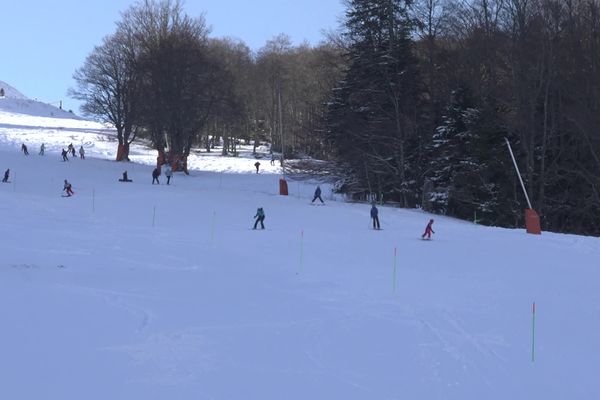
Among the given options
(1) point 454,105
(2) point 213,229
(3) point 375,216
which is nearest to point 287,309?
(2) point 213,229

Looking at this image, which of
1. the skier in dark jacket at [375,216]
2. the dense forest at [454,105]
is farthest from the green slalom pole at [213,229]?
the dense forest at [454,105]

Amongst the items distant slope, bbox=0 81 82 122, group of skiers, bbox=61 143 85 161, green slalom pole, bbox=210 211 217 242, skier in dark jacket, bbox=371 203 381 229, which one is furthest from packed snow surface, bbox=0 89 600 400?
distant slope, bbox=0 81 82 122

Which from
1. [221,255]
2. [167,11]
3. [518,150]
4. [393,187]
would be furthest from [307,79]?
[221,255]

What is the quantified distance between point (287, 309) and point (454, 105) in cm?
3071

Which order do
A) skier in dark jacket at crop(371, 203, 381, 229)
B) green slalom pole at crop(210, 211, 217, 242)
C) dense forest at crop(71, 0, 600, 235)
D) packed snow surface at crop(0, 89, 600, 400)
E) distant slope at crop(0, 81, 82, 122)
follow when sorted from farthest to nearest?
distant slope at crop(0, 81, 82, 122) < dense forest at crop(71, 0, 600, 235) < skier in dark jacket at crop(371, 203, 381, 229) < green slalom pole at crop(210, 211, 217, 242) < packed snow surface at crop(0, 89, 600, 400)

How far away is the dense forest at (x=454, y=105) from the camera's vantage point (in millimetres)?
38469

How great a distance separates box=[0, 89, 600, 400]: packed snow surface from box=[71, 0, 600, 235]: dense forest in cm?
1128

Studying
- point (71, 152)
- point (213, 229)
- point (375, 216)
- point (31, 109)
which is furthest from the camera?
point (31, 109)

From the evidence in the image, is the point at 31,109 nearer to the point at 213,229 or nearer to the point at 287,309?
the point at 213,229

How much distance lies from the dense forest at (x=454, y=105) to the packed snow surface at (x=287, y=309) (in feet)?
37.0

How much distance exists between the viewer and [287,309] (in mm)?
14250

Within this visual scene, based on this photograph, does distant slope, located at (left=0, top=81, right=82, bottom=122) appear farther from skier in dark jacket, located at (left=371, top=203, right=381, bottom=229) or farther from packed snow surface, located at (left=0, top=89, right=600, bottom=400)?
skier in dark jacket, located at (left=371, top=203, right=381, bottom=229)

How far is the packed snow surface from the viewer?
950cm

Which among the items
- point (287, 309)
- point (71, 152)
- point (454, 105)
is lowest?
point (287, 309)
